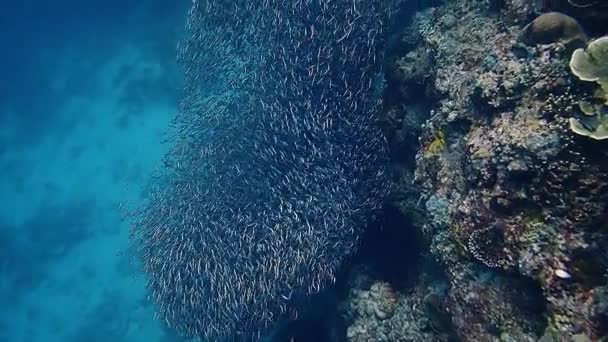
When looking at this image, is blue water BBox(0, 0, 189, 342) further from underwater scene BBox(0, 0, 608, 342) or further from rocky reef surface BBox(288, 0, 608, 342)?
Answer: rocky reef surface BBox(288, 0, 608, 342)

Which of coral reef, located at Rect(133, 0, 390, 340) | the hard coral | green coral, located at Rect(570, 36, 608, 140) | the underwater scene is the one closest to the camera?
green coral, located at Rect(570, 36, 608, 140)

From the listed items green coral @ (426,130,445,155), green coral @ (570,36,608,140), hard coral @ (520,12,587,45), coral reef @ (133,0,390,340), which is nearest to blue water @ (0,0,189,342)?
coral reef @ (133,0,390,340)

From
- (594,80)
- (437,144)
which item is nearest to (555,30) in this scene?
(594,80)

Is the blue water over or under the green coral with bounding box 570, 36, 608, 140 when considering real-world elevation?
over

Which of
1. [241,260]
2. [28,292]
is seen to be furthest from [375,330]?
[28,292]

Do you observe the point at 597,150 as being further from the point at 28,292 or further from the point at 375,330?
the point at 28,292

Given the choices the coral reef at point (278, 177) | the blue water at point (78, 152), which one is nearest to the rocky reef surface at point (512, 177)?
the coral reef at point (278, 177)
